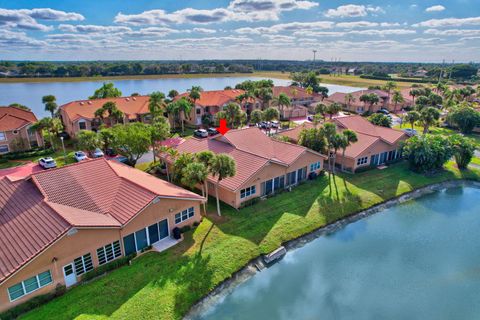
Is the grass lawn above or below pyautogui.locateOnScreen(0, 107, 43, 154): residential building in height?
below

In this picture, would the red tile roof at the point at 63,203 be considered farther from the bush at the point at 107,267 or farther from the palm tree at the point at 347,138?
the palm tree at the point at 347,138

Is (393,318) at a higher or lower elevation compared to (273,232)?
lower

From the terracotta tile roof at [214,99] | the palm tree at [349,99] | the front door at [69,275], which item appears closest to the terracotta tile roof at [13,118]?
the terracotta tile roof at [214,99]

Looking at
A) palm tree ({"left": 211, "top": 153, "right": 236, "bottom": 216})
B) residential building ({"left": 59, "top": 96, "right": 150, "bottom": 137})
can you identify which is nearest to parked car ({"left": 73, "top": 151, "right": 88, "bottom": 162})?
residential building ({"left": 59, "top": 96, "right": 150, "bottom": 137})

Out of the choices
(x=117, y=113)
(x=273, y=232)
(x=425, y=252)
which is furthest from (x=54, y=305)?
(x=117, y=113)

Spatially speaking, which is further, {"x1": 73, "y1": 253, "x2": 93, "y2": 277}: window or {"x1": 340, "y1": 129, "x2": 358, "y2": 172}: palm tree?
{"x1": 340, "y1": 129, "x2": 358, "y2": 172}: palm tree

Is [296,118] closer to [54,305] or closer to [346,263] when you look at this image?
[346,263]

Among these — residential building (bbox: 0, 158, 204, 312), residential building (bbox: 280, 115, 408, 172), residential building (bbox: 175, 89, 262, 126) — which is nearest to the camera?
residential building (bbox: 0, 158, 204, 312)

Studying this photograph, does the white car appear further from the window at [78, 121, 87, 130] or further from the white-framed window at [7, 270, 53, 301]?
the white-framed window at [7, 270, 53, 301]
